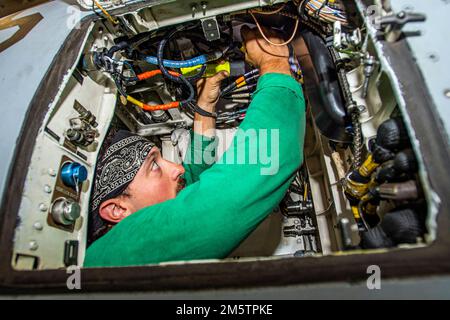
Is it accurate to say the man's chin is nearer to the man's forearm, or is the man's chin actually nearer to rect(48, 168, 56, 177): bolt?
the man's forearm

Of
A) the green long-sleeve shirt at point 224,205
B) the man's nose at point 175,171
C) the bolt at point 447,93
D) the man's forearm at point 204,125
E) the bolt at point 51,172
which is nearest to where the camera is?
the bolt at point 447,93

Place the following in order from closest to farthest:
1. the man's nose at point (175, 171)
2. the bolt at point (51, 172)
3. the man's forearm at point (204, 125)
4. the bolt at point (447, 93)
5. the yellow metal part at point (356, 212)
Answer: the bolt at point (447, 93) → the bolt at point (51, 172) → the yellow metal part at point (356, 212) → the man's nose at point (175, 171) → the man's forearm at point (204, 125)

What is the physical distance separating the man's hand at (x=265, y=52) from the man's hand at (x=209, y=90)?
0.61ft

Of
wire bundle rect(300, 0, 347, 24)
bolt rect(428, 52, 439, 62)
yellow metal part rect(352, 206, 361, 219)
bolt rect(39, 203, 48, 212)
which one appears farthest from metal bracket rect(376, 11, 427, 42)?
bolt rect(39, 203, 48, 212)

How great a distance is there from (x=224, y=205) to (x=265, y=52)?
612mm

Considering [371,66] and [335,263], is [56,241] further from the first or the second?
[371,66]

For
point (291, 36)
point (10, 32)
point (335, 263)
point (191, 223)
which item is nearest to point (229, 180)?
point (191, 223)

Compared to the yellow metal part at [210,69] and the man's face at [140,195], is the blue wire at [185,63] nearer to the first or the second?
the yellow metal part at [210,69]

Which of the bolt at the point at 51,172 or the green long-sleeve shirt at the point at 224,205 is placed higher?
the bolt at the point at 51,172

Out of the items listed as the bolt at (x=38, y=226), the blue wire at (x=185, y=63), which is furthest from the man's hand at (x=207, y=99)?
the bolt at (x=38, y=226)

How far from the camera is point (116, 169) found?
1.14m

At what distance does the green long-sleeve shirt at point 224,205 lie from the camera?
771 millimetres

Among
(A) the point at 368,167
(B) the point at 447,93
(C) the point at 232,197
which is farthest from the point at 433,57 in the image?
(C) the point at 232,197

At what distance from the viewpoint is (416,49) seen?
630 mm
